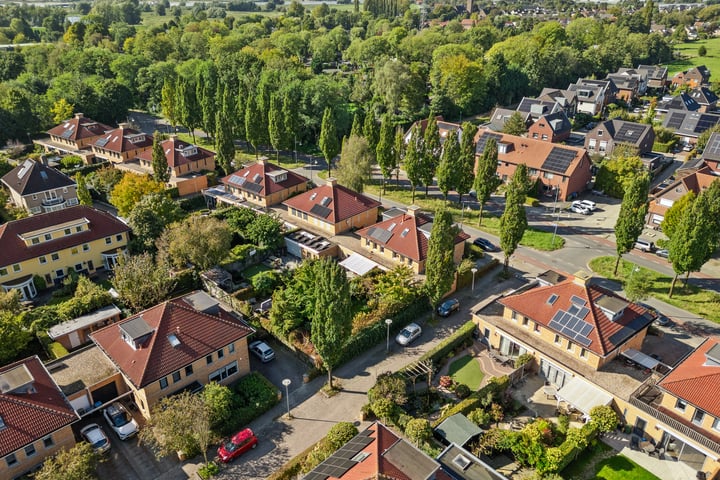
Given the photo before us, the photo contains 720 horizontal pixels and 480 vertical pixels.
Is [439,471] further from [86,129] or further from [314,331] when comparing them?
[86,129]

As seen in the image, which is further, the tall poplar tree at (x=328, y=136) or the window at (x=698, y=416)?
the tall poplar tree at (x=328, y=136)

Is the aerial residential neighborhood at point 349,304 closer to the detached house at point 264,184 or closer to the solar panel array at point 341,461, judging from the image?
the solar panel array at point 341,461

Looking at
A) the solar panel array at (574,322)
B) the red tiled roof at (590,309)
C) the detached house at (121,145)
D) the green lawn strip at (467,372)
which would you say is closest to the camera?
the red tiled roof at (590,309)

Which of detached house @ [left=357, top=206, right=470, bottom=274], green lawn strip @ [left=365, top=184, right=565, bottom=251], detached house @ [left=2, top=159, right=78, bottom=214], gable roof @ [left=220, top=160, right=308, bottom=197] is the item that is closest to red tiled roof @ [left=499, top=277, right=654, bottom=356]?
detached house @ [left=357, top=206, right=470, bottom=274]

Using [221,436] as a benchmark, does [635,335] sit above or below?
above

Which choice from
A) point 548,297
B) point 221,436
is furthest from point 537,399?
point 221,436

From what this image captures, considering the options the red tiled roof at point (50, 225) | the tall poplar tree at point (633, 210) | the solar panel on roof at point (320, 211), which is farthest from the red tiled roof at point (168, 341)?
the tall poplar tree at point (633, 210)

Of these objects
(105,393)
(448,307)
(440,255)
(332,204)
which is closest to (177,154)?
(332,204)
